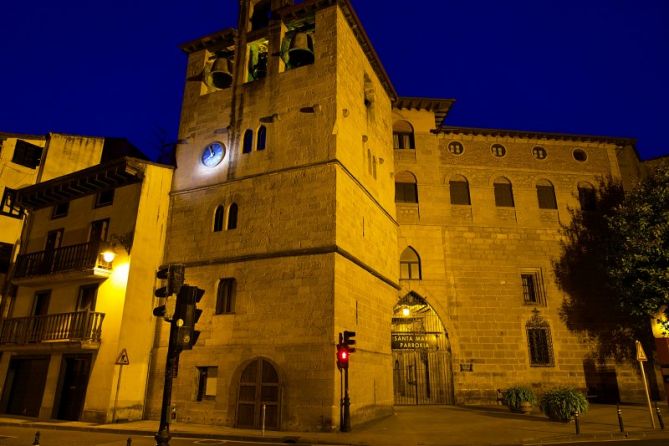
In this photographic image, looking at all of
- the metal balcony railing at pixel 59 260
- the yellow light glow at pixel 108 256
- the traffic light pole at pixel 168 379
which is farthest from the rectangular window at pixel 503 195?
the traffic light pole at pixel 168 379

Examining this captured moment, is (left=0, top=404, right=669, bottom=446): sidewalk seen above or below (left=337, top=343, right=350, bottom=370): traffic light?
below

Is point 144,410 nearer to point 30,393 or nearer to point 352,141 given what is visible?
point 30,393

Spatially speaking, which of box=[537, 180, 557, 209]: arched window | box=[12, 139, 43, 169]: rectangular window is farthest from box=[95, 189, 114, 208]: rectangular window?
box=[537, 180, 557, 209]: arched window

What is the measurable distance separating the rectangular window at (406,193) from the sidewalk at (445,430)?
34.6 ft

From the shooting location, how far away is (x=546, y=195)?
24578 millimetres

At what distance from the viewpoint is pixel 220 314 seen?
53.4 ft

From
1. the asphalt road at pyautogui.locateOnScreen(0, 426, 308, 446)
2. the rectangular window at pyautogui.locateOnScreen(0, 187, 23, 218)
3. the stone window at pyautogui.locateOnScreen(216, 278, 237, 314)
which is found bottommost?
the asphalt road at pyautogui.locateOnScreen(0, 426, 308, 446)

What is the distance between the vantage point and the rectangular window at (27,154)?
2392 cm

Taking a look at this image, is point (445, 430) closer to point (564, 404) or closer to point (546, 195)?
point (564, 404)

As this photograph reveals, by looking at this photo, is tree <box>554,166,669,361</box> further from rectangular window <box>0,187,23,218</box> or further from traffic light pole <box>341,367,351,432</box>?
rectangular window <box>0,187,23,218</box>

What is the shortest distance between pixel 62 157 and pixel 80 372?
12.8m

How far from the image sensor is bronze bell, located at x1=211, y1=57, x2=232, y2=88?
20219 mm

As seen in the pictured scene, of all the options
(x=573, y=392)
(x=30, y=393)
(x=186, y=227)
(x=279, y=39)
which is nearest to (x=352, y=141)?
(x=279, y=39)

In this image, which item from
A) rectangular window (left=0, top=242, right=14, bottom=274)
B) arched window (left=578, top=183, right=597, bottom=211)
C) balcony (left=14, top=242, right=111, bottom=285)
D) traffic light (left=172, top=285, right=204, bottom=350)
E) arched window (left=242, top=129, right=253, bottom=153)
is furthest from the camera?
arched window (left=578, top=183, right=597, bottom=211)
